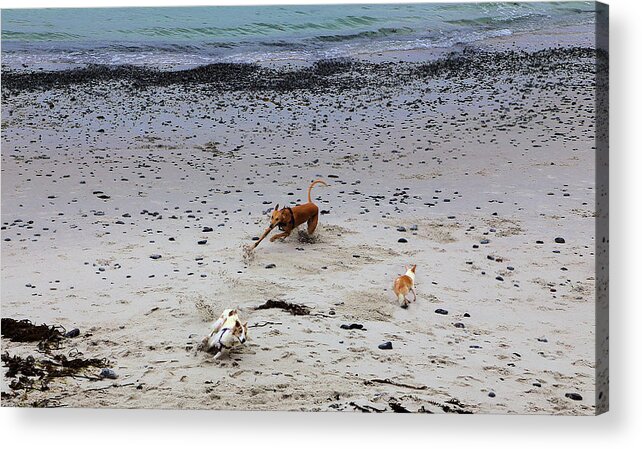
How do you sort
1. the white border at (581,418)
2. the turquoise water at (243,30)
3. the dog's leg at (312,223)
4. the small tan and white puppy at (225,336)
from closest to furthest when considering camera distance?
the white border at (581,418)
the small tan and white puppy at (225,336)
the turquoise water at (243,30)
the dog's leg at (312,223)

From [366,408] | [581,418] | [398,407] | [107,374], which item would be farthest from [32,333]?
[581,418]

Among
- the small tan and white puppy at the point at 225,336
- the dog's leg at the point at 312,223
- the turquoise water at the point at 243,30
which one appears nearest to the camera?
the small tan and white puppy at the point at 225,336

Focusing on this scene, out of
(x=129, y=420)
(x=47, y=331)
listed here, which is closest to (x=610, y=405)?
(x=129, y=420)

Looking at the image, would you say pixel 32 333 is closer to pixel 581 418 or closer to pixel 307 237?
pixel 307 237

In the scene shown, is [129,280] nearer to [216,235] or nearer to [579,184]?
[216,235]

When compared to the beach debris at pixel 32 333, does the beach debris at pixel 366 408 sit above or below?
below

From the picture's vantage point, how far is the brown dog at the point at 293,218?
12.9ft

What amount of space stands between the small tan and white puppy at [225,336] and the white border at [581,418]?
26 centimetres

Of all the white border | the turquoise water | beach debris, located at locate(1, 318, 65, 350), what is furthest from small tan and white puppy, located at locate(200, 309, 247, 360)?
the turquoise water

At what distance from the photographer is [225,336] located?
3730mm

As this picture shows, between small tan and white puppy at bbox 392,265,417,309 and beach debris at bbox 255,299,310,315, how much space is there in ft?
1.18

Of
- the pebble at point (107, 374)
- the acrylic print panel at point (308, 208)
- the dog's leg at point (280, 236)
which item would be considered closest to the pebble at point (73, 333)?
the acrylic print panel at point (308, 208)

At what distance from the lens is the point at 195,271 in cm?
393

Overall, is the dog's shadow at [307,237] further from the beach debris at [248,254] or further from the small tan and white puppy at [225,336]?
the small tan and white puppy at [225,336]
